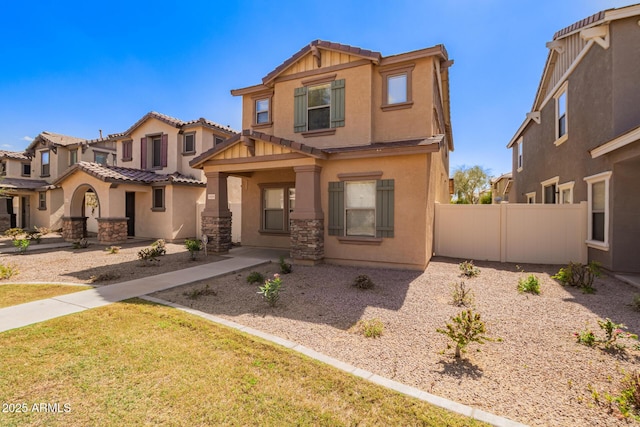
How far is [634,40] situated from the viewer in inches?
324

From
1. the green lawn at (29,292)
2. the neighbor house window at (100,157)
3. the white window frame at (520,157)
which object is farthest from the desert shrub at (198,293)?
the neighbor house window at (100,157)

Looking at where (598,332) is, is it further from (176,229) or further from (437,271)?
(176,229)

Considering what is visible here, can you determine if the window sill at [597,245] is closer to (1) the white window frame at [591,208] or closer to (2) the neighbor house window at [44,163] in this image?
(1) the white window frame at [591,208]

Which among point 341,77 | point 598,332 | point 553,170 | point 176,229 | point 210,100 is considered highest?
point 210,100

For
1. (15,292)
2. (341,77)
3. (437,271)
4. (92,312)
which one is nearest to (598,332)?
(437,271)

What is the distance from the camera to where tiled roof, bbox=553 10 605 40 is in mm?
8711

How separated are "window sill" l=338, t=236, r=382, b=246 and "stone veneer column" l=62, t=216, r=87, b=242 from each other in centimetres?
1491

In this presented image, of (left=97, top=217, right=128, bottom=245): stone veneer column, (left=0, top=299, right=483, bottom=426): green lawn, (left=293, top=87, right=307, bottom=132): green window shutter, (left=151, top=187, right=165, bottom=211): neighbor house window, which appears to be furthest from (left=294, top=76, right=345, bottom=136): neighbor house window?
(left=97, top=217, right=128, bottom=245): stone veneer column

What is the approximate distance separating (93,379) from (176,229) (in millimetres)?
13389

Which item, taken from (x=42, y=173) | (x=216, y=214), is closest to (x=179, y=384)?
(x=216, y=214)

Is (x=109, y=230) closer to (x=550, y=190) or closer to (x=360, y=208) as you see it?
(x=360, y=208)

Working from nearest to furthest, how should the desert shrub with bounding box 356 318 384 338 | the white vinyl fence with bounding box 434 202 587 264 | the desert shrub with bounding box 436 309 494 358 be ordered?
the desert shrub with bounding box 436 309 494 358 → the desert shrub with bounding box 356 318 384 338 → the white vinyl fence with bounding box 434 202 587 264

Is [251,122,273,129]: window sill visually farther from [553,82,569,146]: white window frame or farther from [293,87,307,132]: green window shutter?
[553,82,569,146]: white window frame

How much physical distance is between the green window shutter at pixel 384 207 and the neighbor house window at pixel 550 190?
337 inches
